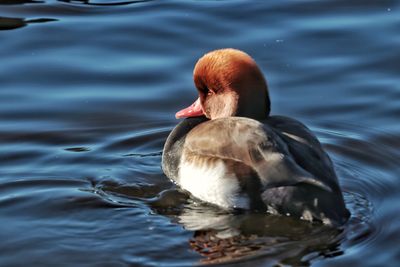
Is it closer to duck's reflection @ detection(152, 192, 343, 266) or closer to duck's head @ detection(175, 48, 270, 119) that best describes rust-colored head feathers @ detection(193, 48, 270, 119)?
duck's head @ detection(175, 48, 270, 119)

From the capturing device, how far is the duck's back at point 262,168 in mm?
6320

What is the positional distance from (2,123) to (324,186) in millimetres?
3101

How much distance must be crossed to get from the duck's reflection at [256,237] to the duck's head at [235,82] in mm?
761

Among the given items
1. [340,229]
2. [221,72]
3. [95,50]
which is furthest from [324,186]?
[95,50]

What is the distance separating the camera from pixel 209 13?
1094 centimetres

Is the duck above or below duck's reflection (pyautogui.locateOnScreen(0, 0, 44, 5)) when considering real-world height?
below

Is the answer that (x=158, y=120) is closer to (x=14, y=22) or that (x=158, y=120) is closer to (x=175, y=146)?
(x=175, y=146)

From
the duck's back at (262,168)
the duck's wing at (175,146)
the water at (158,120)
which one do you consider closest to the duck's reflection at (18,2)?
the water at (158,120)

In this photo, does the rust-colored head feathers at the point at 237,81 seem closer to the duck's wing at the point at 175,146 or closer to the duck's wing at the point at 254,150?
the duck's wing at the point at 254,150

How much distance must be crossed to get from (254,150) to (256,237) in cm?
54

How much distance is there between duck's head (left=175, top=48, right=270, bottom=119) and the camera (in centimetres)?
702

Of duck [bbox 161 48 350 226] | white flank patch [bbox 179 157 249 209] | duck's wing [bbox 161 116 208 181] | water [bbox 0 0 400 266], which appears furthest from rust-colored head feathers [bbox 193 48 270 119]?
water [bbox 0 0 400 266]

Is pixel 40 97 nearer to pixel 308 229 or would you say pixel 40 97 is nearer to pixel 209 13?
pixel 209 13

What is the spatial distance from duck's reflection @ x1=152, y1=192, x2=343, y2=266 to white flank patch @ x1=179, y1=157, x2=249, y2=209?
8 centimetres
